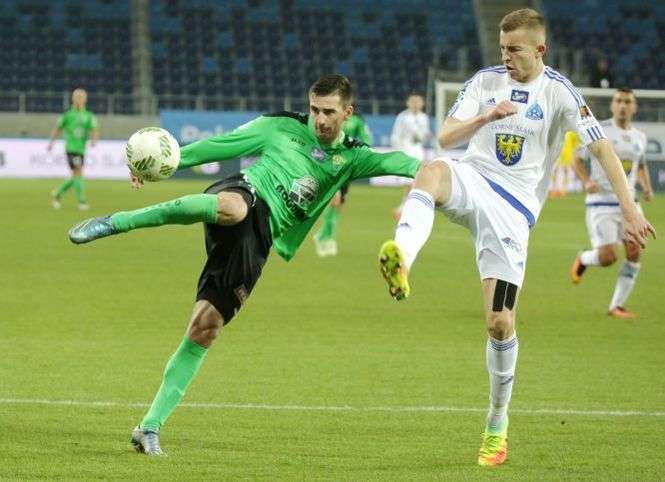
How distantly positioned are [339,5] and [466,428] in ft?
122

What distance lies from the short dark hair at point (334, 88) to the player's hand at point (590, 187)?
269 inches

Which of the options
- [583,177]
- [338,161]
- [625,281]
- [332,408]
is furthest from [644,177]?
[338,161]

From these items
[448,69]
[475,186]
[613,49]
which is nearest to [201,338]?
[475,186]

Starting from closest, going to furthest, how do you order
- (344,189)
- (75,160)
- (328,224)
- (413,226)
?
(413,226) < (344,189) < (328,224) < (75,160)

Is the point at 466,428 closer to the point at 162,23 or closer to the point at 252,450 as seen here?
the point at 252,450

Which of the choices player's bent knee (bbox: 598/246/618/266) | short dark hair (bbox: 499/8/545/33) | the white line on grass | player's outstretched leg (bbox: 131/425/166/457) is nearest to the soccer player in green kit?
player's outstretched leg (bbox: 131/425/166/457)

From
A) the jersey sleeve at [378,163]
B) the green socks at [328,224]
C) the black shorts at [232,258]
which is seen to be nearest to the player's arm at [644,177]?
the green socks at [328,224]

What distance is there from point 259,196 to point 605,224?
7265 millimetres

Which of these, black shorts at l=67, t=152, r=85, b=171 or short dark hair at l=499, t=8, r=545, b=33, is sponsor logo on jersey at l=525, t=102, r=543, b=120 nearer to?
short dark hair at l=499, t=8, r=545, b=33

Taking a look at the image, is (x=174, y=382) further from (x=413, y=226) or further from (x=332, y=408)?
(x=332, y=408)

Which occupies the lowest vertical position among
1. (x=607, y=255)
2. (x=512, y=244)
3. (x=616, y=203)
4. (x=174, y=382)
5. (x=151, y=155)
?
(x=607, y=255)

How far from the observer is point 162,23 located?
4150 centimetres

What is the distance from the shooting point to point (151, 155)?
21.2 feet

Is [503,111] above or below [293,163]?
above
